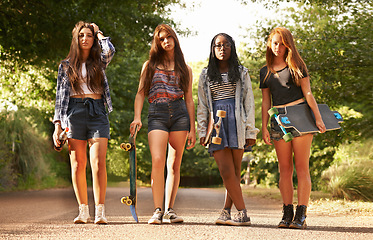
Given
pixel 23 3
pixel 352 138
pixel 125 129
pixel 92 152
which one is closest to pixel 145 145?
pixel 125 129

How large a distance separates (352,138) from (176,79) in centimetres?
711

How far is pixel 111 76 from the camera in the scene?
830 inches

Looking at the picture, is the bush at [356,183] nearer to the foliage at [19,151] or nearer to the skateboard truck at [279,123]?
the skateboard truck at [279,123]

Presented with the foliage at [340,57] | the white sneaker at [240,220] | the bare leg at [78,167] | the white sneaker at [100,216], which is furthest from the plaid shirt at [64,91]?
the foliage at [340,57]

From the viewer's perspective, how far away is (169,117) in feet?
20.0

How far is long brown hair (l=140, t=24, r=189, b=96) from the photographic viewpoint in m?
6.25

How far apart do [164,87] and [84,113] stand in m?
0.99

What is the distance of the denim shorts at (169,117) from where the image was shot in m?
6.10

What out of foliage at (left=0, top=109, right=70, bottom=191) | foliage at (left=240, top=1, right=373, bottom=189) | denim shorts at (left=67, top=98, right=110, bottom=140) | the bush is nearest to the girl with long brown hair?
denim shorts at (left=67, top=98, right=110, bottom=140)

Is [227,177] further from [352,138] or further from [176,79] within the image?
[352,138]

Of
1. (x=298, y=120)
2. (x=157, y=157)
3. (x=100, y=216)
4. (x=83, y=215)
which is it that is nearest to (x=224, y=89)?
(x=298, y=120)

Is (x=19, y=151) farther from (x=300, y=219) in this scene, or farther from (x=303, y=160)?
(x=300, y=219)

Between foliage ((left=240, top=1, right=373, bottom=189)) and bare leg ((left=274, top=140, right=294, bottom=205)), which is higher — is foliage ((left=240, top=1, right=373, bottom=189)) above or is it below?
above

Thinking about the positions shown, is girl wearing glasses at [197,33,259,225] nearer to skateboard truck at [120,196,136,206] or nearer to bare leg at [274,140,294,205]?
bare leg at [274,140,294,205]
